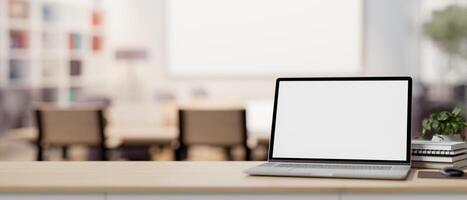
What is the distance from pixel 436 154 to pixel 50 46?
22.3ft

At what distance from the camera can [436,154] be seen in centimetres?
276

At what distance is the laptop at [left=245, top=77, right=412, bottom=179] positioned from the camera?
8.79 ft

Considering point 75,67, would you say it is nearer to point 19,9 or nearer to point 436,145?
point 19,9

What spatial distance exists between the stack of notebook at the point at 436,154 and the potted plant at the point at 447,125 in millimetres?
85

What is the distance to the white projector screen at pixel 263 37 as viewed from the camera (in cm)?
973

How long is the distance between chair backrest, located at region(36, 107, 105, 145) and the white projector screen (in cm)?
424

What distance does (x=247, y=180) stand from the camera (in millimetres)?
2496

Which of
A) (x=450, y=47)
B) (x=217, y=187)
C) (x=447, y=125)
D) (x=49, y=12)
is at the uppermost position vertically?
(x=49, y=12)

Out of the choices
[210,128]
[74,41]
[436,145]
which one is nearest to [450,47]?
[74,41]

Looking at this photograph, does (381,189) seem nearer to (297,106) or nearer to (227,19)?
(297,106)

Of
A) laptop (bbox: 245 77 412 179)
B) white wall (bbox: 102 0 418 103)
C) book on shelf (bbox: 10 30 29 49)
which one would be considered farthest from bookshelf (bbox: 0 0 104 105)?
laptop (bbox: 245 77 412 179)

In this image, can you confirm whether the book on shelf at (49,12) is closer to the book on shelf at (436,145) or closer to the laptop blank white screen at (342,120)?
the laptop blank white screen at (342,120)

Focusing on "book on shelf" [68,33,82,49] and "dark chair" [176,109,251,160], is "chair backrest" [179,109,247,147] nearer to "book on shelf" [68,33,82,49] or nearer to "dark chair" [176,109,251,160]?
"dark chair" [176,109,251,160]

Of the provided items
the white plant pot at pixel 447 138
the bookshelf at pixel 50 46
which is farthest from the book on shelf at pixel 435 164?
the bookshelf at pixel 50 46
